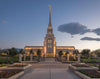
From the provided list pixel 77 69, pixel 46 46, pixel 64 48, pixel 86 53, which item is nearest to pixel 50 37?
pixel 46 46

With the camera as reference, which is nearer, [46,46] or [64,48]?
[46,46]

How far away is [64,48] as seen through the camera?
321 feet

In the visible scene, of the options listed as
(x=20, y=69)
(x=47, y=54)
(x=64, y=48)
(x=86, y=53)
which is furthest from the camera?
(x=64, y=48)

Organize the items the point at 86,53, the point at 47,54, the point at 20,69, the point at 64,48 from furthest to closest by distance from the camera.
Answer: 1. the point at 64,48
2. the point at 47,54
3. the point at 86,53
4. the point at 20,69

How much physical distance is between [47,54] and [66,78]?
231 feet

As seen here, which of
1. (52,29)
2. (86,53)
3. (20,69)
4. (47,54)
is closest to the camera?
(20,69)

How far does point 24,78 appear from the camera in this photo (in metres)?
10.7

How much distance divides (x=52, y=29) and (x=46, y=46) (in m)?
→ 16.2

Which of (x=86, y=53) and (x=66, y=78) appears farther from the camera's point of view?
(x=86, y=53)

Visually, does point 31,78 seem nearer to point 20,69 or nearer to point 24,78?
point 24,78

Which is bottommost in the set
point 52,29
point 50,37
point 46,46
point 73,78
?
point 73,78

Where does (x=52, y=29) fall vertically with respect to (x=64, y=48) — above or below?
above

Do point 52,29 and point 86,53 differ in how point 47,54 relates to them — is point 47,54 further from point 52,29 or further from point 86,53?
point 86,53

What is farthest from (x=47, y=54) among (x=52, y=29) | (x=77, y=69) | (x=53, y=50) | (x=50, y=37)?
(x=77, y=69)
